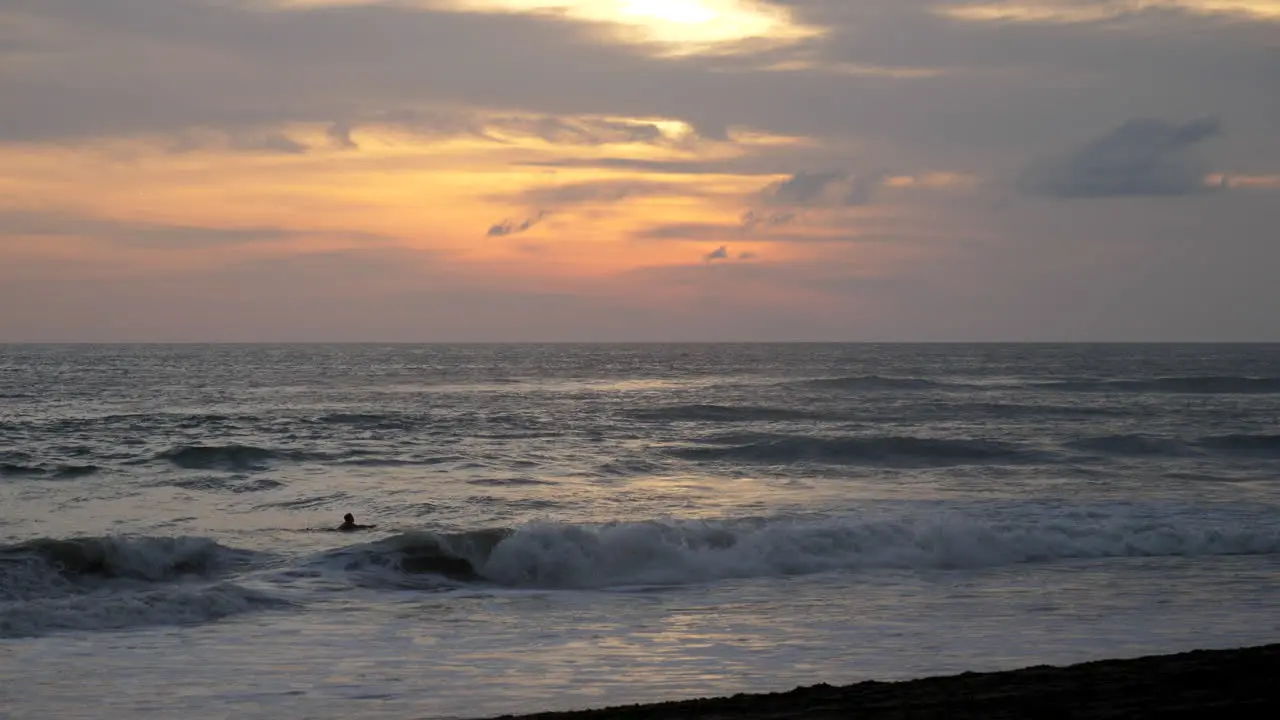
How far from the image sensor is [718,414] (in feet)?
140

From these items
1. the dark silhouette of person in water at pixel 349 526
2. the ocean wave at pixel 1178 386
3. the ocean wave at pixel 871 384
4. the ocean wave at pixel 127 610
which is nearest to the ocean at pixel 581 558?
the ocean wave at pixel 127 610

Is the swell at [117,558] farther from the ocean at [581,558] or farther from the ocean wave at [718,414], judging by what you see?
the ocean wave at [718,414]

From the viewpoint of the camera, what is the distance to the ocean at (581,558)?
9.98m

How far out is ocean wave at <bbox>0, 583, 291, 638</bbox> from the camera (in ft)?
38.3

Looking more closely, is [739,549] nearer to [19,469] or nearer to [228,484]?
[228,484]

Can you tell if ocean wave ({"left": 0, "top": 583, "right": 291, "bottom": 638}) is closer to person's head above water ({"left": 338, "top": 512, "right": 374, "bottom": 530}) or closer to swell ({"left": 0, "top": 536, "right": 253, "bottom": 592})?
swell ({"left": 0, "top": 536, "right": 253, "bottom": 592})

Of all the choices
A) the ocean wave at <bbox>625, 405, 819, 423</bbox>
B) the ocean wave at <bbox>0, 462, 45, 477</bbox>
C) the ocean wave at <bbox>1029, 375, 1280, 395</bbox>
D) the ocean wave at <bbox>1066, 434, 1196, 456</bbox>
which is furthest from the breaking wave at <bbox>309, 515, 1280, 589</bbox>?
the ocean wave at <bbox>1029, 375, 1280, 395</bbox>

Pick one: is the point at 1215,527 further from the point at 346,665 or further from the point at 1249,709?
the point at 346,665

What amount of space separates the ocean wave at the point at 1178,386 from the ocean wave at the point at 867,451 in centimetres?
2758

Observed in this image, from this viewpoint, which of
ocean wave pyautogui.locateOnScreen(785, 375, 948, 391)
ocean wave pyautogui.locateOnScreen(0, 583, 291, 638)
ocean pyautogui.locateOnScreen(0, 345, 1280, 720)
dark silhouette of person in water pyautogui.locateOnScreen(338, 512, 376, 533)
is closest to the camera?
ocean pyautogui.locateOnScreen(0, 345, 1280, 720)

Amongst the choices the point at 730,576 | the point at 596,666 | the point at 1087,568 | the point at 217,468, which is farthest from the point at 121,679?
the point at 217,468

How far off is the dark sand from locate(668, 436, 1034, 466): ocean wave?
65.8 feet

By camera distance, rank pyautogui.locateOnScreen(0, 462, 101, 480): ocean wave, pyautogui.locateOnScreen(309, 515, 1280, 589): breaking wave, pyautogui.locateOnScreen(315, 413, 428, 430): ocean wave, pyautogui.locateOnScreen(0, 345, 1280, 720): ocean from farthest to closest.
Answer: pyautogui.locateOnScreen(315, 413, 428, 430): ocean wave, pyautogui.locateOnScreen(0, 462, 101, 480): ocean wave, pyautogui.locateOnScreen(309, 515, 1280, 589): breaking wave, pyautogui.locateOnScreen(0, 345, 1280, 720): ocean

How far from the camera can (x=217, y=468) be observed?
24844 mm
